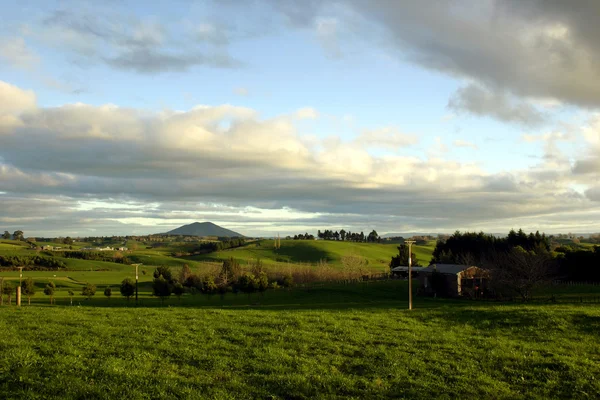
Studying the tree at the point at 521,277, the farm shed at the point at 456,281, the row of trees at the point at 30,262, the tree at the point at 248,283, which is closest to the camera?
the tree at the point at 521,277

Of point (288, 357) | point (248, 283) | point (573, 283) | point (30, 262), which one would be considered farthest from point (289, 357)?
point (30, 262)

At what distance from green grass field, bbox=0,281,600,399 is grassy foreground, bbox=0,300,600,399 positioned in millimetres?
40

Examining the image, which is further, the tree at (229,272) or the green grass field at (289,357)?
the tree at (229,272)

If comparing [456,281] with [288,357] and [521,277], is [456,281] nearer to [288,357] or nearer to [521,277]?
[521,277]

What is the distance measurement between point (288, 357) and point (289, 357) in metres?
0.03

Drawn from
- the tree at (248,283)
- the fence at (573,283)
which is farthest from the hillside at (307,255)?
the tree at (248,283)

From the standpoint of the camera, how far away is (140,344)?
53.6ft

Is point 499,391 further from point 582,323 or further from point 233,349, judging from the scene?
point 582,323

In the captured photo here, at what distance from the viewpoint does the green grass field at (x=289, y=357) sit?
12.1 m

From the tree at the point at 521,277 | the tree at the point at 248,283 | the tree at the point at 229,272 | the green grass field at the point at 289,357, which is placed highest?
the green grass field at the point at 289,357

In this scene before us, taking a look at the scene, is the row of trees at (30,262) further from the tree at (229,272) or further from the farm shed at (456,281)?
the farm shed at (456,281)

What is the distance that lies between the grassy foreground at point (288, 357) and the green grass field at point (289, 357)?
0.04 metres

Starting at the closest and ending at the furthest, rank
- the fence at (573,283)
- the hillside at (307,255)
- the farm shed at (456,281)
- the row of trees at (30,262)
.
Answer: the farm shed at (456,281)
the fence at (573,283)
the row of trees at (30,262)
the hillside at (307,255)

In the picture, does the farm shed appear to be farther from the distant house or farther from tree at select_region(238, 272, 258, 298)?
tree at select_region(238, 272, 258, 298)
